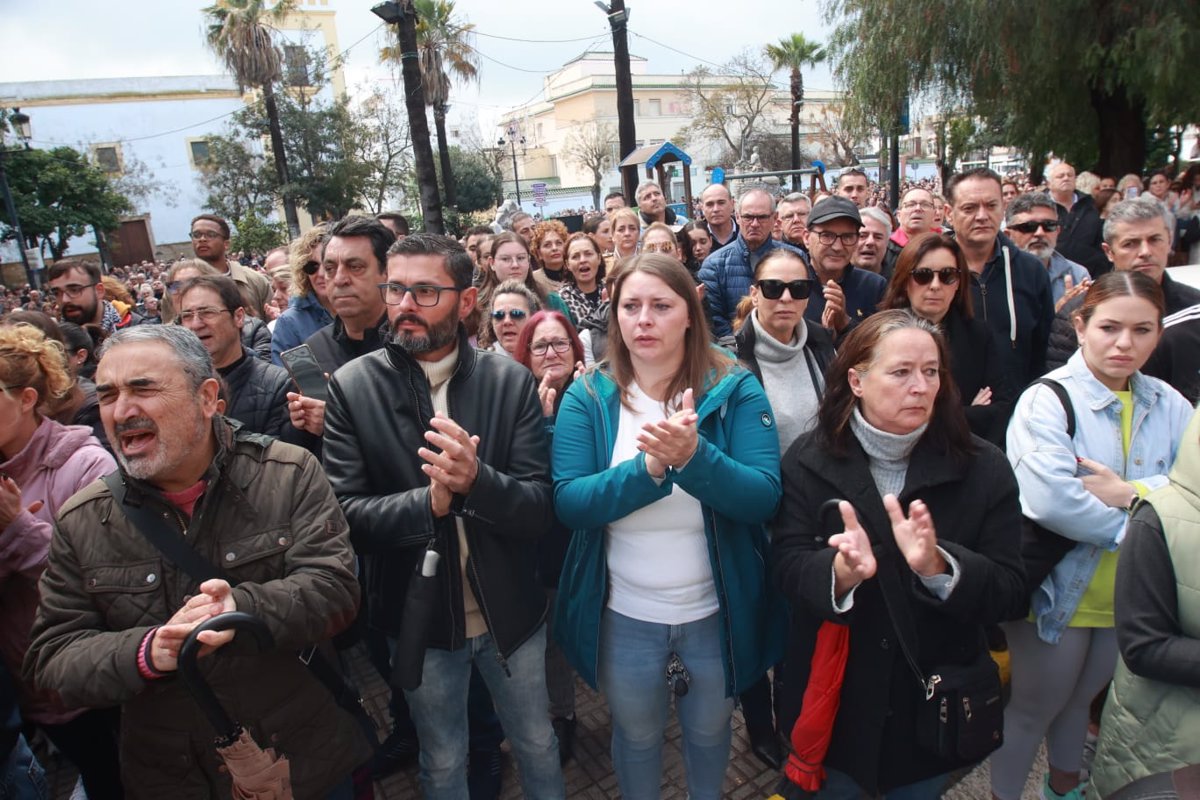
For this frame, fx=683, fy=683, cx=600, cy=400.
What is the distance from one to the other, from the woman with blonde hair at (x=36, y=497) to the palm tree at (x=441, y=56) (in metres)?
21.9

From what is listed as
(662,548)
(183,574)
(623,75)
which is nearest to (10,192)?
(623,75)

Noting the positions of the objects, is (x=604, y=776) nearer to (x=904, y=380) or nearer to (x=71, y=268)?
(x=904, y=380)

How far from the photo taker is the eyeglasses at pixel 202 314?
9.71 feet

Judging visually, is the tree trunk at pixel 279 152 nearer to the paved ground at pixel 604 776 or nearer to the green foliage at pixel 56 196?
the green foliage at pixel 56 196

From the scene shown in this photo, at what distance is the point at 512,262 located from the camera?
15.1 ft

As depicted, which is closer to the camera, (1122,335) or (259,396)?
(1122,335)

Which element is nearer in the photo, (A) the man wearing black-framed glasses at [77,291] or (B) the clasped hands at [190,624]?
(B) the clasped hands at [190,624]

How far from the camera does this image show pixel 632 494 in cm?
207

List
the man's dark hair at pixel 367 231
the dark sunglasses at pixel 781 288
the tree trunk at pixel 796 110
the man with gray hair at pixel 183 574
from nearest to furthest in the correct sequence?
the man with gray hair at pixel 183 574 < the dark sunglasses at pixel 781 288 < the man's dark hair at pixel 367 231 < the tree trunk at pixel 796 110

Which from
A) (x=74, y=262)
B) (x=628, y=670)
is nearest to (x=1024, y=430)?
(x=628, y=670)

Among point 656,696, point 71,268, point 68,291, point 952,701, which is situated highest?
point 71,268

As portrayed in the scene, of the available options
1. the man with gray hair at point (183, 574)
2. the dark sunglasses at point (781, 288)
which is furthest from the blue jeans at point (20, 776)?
the dark sunglasses at point (781, 288)

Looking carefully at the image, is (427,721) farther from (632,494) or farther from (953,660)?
(953,660)

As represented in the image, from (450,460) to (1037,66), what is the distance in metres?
13.8
